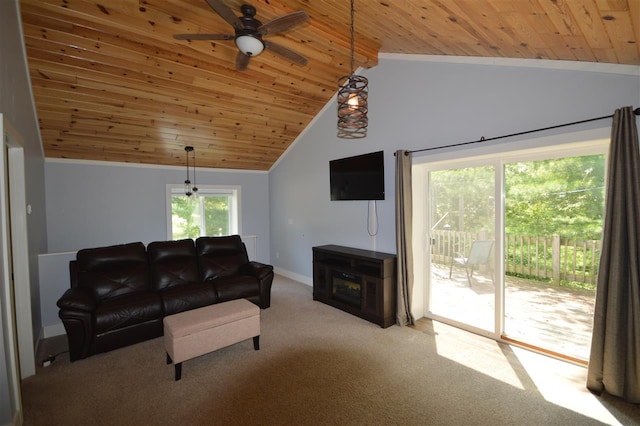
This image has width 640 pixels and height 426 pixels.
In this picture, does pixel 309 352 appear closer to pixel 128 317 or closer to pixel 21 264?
pixel 128 317

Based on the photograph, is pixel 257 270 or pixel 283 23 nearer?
pixel 283 23

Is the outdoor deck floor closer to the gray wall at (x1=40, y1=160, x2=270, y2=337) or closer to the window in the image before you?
the window

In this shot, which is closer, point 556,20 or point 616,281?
point 556,20

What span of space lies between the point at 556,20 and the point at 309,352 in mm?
3284

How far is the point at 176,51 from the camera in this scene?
3170 mm

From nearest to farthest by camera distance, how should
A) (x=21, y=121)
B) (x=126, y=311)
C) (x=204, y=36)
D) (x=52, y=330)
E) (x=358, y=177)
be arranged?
(x=204, y=36), (x=21, y=121), (x=126, y=311), (x=52, y=330), (x=358, y=177)

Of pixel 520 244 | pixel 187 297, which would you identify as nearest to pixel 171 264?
pixel 187 297

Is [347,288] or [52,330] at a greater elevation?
[347,288]

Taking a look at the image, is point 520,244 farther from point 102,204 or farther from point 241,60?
point 102,204

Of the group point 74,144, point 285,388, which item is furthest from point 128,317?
point 74,144

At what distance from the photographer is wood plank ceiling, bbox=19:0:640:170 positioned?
200cm

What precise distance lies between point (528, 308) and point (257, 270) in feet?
11.0

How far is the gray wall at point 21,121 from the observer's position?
6.95 feet

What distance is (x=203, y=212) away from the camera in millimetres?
6016
